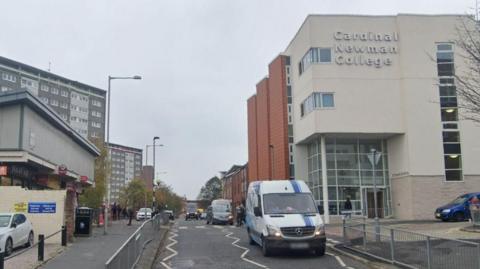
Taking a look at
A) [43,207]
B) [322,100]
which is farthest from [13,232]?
[322,100]

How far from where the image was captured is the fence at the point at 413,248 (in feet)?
36.5

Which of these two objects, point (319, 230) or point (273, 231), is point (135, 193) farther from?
point (319, 230)

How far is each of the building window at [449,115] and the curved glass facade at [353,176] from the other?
4.91m

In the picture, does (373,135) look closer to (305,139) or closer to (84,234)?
Answer: (305,139)

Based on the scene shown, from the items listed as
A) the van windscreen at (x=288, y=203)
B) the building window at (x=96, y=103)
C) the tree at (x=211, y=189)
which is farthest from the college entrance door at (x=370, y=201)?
the tree at (x=211, y=189)

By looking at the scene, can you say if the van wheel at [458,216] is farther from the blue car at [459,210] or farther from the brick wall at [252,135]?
the brick wall at [252,135]

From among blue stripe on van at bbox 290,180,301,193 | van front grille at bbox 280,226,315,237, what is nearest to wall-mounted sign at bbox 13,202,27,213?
blue stripe on van at bbox 290,180,301,193

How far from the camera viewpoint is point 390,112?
42.6 meters

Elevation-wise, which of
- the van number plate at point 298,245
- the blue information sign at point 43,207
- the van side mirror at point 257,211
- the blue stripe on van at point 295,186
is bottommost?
the van number plate at point 298,245

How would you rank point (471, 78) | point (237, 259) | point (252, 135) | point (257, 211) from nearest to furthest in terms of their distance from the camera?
point (237, 259)
point (257, 211)
point (471, 78)
point (252, 135)

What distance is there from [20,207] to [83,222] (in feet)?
12.8

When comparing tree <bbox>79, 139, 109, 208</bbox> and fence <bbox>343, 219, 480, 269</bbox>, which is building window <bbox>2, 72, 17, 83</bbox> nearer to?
tree <bbox>79, 139, 109, 208</bbox>

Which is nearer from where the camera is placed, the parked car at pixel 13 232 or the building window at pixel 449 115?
the parked car at pixel 13 232

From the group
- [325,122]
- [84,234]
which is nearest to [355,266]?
[84,234]
